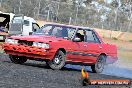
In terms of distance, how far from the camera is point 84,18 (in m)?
49.9

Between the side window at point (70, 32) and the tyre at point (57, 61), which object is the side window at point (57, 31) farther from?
the tyre at point (57, 61)

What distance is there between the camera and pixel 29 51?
45.8ft

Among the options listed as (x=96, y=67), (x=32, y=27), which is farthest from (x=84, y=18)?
(x=96, y=67)

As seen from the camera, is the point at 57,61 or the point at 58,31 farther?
the point at 58,31

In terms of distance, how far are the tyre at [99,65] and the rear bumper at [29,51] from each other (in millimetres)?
2584

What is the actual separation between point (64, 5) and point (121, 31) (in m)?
8.43

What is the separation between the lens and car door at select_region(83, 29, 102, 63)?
1544 cm

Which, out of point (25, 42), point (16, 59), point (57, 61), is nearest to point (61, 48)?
point (57, 61)

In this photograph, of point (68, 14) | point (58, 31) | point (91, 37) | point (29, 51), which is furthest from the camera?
point (68, 14)

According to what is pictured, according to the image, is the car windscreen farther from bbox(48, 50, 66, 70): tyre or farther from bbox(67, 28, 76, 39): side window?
bbox(48, 50, 66, 70): tyre

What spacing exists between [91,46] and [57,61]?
1890 millimetres

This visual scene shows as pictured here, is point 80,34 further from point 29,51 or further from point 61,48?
point 29,51

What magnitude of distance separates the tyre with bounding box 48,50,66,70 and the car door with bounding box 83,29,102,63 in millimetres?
1286

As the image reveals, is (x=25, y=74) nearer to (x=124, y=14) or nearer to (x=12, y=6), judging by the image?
(x=12, y=6)
